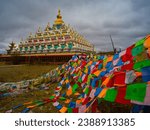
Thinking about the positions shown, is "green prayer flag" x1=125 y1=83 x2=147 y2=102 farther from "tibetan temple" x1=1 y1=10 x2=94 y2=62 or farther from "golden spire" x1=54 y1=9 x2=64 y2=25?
"golden spire" x1=54 y1=9 x2=64 y2=25

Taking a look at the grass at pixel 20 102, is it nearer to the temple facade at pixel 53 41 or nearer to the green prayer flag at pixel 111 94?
the green prayer flag at pixel 111 94

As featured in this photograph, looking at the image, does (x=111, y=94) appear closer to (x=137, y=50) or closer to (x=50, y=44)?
(x=137, y=50)

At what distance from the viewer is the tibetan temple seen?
30.0m

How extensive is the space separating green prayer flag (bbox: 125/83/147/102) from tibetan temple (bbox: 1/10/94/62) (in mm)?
25479

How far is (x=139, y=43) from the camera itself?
225 cm

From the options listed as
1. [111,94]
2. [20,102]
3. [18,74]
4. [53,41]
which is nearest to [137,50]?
[111,94]

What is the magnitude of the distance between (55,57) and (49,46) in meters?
8.77

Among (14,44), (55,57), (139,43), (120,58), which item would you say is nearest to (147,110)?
(139,43)

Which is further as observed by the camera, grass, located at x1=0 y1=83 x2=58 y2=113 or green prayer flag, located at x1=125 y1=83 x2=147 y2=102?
grass, located at x1=0 y1=83 x2=58 y2=113

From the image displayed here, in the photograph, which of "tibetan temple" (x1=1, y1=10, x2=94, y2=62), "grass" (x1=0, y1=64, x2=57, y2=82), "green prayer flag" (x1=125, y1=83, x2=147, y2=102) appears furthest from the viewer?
"tibetan temple" (x1=1, y1=10, x2=94, y2=62)

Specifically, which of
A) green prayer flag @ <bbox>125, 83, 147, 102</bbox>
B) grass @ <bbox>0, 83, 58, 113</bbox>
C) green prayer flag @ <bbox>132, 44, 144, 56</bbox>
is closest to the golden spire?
grass @ <bbox>0, 83, 58, 113</bbox>

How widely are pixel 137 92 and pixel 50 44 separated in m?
33.9

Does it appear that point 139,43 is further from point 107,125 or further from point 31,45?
point 31,45

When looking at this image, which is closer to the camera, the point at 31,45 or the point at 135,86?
the point at 135,86
